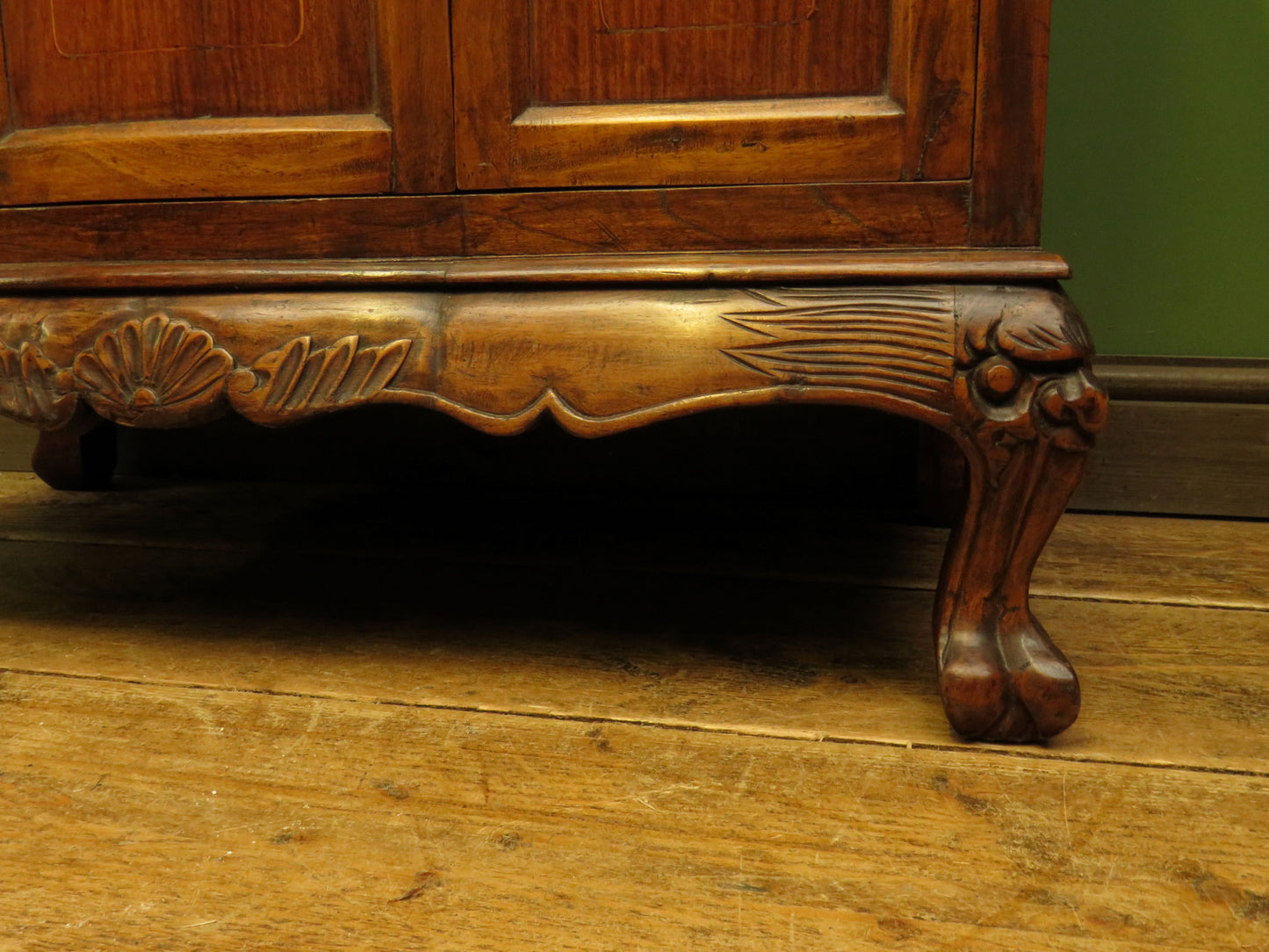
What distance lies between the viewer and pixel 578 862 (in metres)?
0.47

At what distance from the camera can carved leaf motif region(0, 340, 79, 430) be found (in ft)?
2.09

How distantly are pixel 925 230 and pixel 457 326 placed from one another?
0.25 metres

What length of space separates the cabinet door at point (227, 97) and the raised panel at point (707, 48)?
0.22ft

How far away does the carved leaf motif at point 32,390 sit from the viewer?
0.64 metres

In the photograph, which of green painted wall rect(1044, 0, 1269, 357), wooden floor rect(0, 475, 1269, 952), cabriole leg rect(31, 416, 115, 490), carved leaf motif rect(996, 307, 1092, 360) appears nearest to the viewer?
wooden floor rect(0, 475, 1269, 952)

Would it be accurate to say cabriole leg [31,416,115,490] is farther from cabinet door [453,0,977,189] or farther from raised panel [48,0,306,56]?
cabinet door [453,0,977,189]

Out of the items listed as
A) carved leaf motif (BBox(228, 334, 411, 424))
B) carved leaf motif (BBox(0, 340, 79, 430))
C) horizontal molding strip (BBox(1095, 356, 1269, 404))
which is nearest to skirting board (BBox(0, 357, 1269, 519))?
horizontal molding strip (BBox(1095, 356, 1269, 404))

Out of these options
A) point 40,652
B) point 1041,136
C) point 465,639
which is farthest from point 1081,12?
point 40,652

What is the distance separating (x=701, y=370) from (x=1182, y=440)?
2.35ft

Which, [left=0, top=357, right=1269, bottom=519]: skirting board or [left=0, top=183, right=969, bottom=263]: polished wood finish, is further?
[left=0, top=357, right=1269, bottom=519]: skirting board

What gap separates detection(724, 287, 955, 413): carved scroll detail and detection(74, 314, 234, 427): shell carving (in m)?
0.29

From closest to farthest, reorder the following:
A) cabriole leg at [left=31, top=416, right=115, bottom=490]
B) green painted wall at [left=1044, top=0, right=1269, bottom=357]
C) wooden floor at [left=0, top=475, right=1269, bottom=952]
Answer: wooden floor at [left=0, top=475, right=1269, bottom=952] → green painted wall at [left=1044, top=0, right=1269, bottom=357] → cabriole leg at [left=31, top=416, right=115, bottom=490]

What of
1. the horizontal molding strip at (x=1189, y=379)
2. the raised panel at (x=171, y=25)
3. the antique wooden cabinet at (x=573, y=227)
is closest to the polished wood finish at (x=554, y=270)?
the antique wooden cabinet at (x=573, y=227)

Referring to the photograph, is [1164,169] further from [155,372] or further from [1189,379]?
[155,372]
